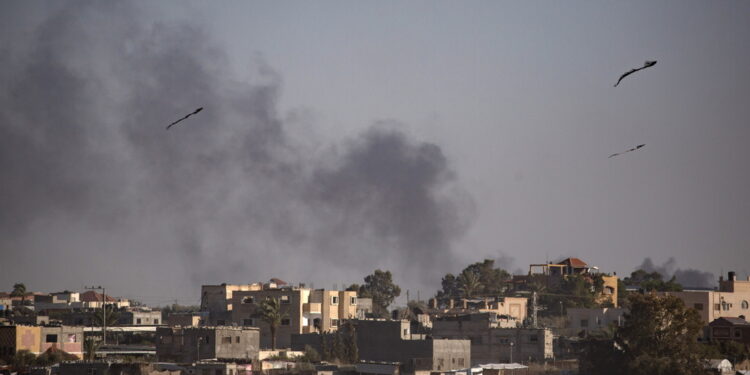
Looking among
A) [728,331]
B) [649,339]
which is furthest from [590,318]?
[649,339]

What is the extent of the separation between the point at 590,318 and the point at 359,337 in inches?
1490

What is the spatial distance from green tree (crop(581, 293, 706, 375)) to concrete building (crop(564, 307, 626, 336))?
32.7 m

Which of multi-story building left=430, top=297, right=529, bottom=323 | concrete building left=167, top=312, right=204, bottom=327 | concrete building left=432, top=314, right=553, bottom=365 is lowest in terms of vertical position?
concrete building left=432, top=314, right=553, bottom=365

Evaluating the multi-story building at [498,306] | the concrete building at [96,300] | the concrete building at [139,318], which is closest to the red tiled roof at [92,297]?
the concrete building at [96,300]

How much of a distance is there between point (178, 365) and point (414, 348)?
22414 mm

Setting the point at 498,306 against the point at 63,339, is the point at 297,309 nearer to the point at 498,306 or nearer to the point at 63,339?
the point at 63,339

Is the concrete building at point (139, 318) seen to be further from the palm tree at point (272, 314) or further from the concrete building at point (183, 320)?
the palm tree at point (272, 314)

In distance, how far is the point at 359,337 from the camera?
122500 millimetres

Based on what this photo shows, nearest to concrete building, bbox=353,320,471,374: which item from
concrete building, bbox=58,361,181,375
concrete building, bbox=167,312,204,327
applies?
concrete building, bbox=58,361,181,375

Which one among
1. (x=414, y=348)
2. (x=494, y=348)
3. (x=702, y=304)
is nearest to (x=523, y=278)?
(x=702, y=304)

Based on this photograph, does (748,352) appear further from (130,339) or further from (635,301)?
(130,339)

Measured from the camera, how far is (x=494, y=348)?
127 m

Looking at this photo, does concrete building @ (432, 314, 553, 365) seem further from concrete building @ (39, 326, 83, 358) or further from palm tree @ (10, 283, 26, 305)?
palm tree @ (10, 283, 26, 305)

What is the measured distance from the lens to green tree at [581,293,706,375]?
109875 millimetres
